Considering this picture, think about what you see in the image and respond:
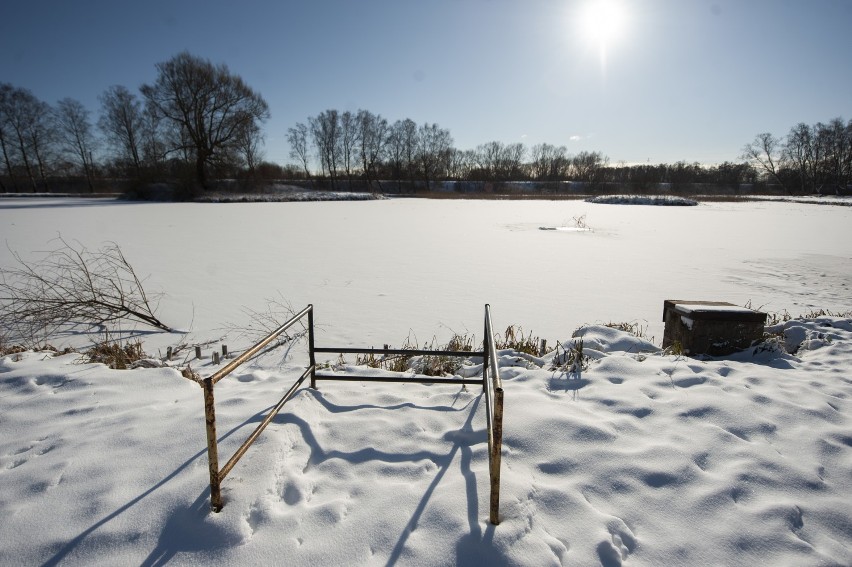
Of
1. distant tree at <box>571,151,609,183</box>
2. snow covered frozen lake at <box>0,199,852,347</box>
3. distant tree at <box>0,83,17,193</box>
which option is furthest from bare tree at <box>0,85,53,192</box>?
distant tree at <box>571,151,609,183</box>

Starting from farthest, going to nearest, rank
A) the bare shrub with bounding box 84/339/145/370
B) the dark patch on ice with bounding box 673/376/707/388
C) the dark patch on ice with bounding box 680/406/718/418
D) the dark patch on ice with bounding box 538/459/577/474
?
the bare shrub with bounding box 84/339/145/370 < the dark patch on ice with bounding box 673/376/707/388 < the dark patch on ice with bounding box 680/406/718/418 < the dark patch on ice with bounding box 538/459/577/474

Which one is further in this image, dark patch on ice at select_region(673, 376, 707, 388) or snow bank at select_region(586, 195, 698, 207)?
snow bank at select_region(586, 195, 698, 207)

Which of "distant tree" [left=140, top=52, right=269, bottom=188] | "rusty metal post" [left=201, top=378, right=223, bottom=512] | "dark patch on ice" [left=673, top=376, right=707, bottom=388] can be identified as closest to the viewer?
"rusty metal post" [left=201, top=378, right=223, bottom=512]

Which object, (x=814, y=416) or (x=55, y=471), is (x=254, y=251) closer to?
(x=55, y=471)

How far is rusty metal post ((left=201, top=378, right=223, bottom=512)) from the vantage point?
5.41 ft

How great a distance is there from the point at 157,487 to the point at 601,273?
28.0 ft

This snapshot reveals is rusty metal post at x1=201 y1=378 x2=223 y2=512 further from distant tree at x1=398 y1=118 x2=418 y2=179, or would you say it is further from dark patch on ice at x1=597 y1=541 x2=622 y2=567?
distant tree at x1=398 y1=118 x2=418 y2=179

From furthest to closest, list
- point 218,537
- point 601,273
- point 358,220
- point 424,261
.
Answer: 1. point 358,220
2. point 424,261
3. point 601,273
4. point 218,537

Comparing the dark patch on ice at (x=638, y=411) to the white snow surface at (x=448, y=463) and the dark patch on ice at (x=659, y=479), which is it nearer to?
the white snow surface at (x=448, y=463)

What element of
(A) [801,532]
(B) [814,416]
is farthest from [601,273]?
(A) [801,532]

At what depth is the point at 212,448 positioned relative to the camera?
1.76 meters

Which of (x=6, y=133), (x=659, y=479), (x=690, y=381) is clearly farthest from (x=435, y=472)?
(x=6, y=133)

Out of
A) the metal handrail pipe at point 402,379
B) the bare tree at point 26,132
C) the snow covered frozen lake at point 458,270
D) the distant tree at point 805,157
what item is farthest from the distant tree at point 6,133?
the distant tree at point 805,157

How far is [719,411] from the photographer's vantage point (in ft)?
8.83
